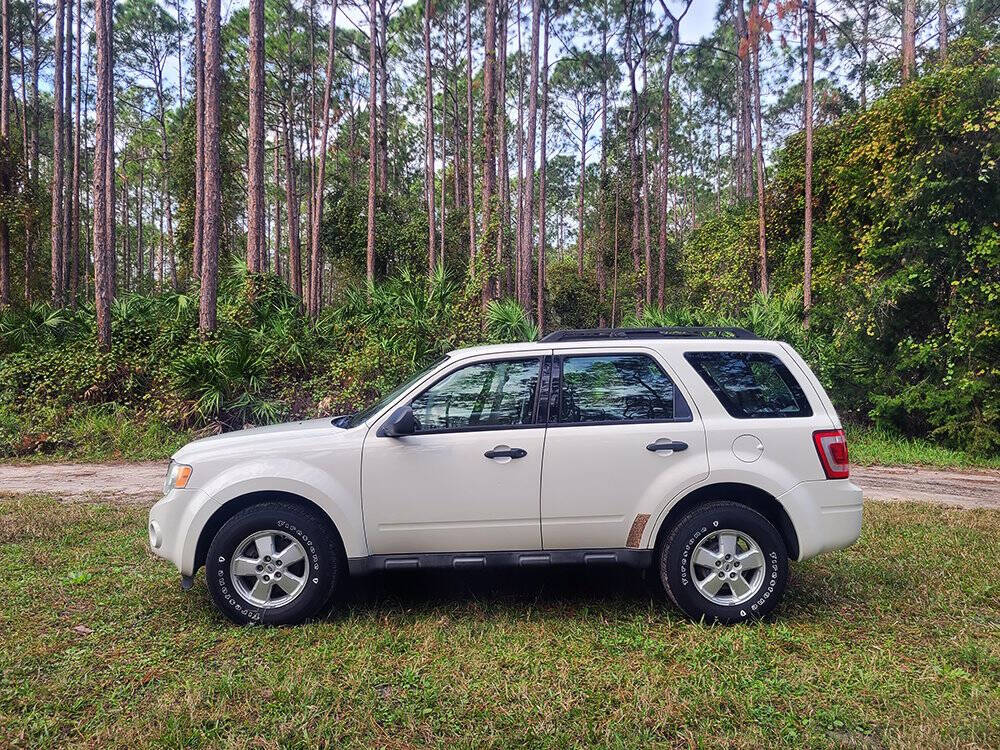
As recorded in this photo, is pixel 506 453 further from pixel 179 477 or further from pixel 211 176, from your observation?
pixel 211 176

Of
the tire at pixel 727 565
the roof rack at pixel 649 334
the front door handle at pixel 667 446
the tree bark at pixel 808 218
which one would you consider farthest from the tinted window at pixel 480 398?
the tree bark at pixel 808 218

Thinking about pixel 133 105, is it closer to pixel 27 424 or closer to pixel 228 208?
pixel 228 208

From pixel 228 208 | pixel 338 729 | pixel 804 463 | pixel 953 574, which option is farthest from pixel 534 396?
pixel 228 208

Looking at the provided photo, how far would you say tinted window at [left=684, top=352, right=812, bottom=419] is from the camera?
14.3ft

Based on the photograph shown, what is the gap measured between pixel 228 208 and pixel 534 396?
1019 inches

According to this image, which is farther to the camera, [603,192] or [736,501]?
[603,192]

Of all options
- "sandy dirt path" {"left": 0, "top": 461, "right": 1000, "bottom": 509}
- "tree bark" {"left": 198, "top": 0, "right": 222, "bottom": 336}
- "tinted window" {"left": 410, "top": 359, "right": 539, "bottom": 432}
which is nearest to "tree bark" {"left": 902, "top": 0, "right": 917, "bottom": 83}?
"sandy dirt path" {"left": 0, "top": 461, "right": 1000, "bottom": 509}

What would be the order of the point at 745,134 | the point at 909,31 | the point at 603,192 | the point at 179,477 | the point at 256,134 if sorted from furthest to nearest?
the point at 603,192 < the point at 745,134 < the point at 909,31 < the point at 256,134 < the point at 179,477

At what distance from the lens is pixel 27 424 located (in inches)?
462

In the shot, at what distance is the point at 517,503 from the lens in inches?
165

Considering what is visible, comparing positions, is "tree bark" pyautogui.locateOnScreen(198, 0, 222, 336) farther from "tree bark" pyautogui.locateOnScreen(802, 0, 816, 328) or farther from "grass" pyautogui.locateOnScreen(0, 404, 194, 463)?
"tree bark" pyautogui.locateOnScreen(802, 0, 816, 328)

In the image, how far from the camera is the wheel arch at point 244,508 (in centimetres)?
420

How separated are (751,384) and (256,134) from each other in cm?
1309

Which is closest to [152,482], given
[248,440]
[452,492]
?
[248,440]
